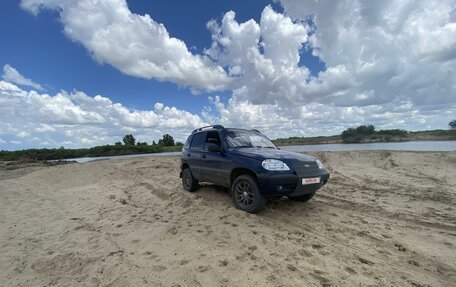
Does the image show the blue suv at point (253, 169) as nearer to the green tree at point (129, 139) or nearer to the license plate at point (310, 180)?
the license plate at point (310, 180)

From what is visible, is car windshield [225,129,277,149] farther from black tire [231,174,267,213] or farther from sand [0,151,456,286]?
sand [0,151,456,286]

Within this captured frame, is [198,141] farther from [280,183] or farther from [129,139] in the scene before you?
[129,139]

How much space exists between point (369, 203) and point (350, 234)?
95.3 inches

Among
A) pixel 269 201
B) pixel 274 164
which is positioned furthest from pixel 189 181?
pixel 274 164

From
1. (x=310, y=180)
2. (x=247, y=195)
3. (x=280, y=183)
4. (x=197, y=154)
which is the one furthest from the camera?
(x=197, y=154)

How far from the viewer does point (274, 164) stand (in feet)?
16.5

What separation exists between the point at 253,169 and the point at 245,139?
1.59m

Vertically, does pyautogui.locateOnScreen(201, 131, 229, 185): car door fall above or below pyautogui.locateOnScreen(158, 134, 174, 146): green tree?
below

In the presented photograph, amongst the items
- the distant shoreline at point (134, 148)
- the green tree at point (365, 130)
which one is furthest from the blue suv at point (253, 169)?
the green tree at point (365, 130)

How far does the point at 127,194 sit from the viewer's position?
8750 millimetres

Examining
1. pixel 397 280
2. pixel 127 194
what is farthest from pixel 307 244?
pixel 127 194

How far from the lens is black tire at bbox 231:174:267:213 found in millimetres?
5102

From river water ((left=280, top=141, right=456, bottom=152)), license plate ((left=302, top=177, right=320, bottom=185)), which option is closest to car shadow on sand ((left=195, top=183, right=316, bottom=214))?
license plate ((left=302, top=177, right=320, bottom=185))

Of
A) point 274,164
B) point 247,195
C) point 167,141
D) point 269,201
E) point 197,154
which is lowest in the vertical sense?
point 269,201
